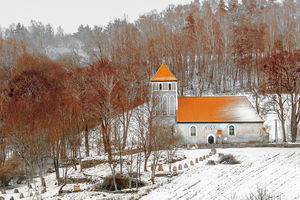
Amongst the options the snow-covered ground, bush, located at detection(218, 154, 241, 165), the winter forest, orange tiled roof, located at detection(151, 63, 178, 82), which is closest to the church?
orange tiled roof, located at detection(151, 63, 178, 82)

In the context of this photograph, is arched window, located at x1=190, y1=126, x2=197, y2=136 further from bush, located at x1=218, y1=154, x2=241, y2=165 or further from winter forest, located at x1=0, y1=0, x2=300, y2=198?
bush, located at x1=218, y1=154, x2=241, y2=165

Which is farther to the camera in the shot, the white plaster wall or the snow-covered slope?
the white plaster wall

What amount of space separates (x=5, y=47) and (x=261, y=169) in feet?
160

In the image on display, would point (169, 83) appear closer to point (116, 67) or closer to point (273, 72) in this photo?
point (116, 67)

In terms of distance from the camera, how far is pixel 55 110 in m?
31.1

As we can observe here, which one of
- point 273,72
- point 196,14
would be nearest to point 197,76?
point 196,14

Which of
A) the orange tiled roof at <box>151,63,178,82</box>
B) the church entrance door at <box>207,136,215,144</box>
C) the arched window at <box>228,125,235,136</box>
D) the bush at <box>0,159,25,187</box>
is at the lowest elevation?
the bush at <box>0,159,25,187</box>

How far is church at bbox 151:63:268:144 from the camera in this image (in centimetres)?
3716

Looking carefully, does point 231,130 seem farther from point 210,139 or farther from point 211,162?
point 211,162

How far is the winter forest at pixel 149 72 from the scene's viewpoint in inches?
1288

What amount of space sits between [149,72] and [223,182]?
3363cm

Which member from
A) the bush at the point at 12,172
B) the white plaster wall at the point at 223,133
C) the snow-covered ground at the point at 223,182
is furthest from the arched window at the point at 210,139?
the bush at the point at 12,172

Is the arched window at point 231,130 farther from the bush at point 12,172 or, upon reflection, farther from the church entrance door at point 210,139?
the bush at point 12,172

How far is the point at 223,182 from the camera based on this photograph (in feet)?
67.5
